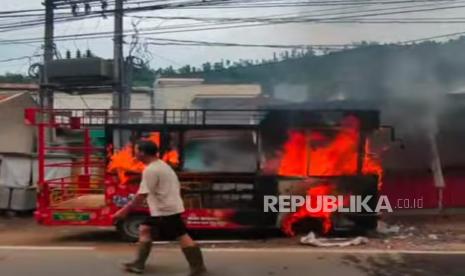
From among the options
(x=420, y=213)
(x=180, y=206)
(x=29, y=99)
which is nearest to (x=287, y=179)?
(x=180, y=206)

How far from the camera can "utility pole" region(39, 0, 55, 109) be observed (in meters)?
18.5

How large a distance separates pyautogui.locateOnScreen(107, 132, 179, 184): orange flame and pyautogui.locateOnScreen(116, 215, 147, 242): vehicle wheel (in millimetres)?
581

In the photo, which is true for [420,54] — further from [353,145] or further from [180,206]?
[180,206]

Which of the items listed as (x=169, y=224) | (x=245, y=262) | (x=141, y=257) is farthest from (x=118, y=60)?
(x=169, y=224)

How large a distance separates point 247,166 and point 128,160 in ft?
5.94

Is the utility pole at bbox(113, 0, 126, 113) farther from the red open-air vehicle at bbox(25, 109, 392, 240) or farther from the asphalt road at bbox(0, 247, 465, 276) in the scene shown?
the asphalt road at bbox(0, 247, 465, 276)

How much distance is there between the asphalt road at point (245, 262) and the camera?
7.45m

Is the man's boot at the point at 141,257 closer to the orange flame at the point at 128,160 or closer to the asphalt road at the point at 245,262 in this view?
the asphalt road at the point at 245,262

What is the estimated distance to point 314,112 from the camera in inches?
399

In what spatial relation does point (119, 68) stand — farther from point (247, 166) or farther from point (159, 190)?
point (159, 190)

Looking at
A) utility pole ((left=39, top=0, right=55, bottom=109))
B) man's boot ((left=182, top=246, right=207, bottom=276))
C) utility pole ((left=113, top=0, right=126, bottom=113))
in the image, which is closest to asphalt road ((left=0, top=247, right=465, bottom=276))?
man's boot ((left=182, top=246, right=207, bottom=276))

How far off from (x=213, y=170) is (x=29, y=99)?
41.9 ft

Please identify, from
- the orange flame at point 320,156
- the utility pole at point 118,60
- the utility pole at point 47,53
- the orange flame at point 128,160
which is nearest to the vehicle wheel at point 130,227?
the orange flame at point 128,160

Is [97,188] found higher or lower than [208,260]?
higher
